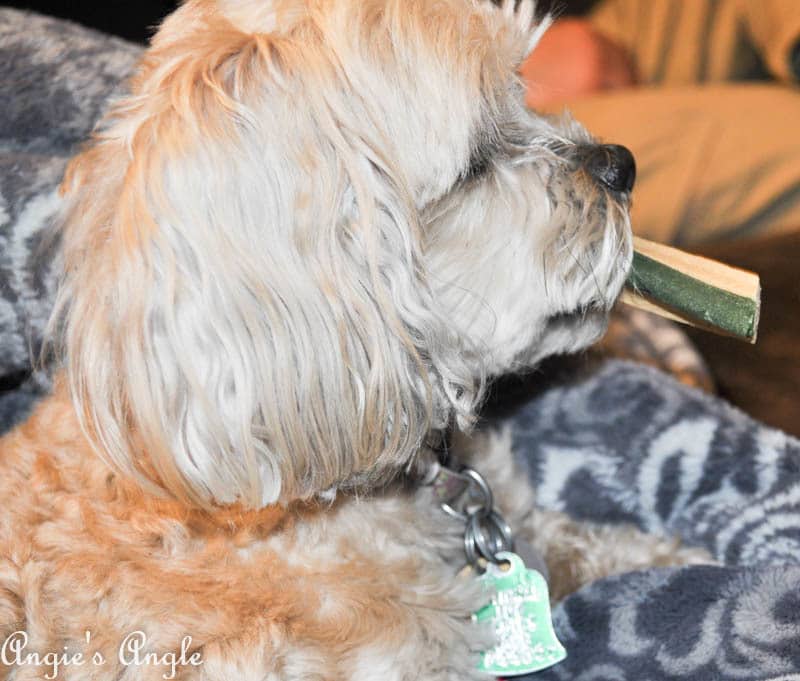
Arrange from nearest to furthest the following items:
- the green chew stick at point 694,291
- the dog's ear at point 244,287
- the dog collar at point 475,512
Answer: the dog's ear at point 244,287 → the green chew stick at point 694,291 → the dog collar at point 475,512

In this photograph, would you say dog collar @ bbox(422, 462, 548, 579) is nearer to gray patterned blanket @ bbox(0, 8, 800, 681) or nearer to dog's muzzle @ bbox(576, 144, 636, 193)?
gray patterned blanket @ bbox(0, 8, 800, 681)

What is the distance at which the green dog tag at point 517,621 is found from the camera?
4.37ft

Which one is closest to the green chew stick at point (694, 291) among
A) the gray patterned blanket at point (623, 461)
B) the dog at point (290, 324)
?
the dog at point (290, 324)

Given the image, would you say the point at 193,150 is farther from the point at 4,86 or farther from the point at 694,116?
the point at 694,116

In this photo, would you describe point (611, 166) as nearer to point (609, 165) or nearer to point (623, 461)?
point (609, 165)

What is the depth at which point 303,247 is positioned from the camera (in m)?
1.05

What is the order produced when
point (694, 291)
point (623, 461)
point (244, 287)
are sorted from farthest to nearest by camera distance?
point (623, 461), point (694, 291), point (244, 287)

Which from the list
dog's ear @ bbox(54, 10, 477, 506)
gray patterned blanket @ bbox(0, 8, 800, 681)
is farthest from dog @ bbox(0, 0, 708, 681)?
gray patterned blanket @ bbox(0, 8, 800, 681)

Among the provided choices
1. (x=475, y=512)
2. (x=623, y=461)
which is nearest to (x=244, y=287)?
(x=475, y=512)

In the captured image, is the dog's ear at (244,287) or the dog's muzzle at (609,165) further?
the dog's muzzle at (609,165)

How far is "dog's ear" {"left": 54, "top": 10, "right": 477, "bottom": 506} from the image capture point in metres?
1.01

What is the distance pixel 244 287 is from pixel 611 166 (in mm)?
606

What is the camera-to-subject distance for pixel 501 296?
4.04 feet

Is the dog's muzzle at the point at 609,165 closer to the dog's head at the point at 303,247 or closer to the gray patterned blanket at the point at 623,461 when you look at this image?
the dog's head at the point at 303,247
